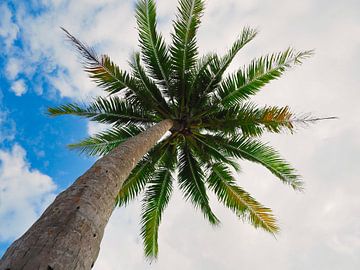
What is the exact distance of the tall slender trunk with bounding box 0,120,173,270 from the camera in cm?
217

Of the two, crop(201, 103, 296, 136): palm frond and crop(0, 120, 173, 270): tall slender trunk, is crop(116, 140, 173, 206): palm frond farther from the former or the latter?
crop(0, 120, 173, 270): tall slender trunk

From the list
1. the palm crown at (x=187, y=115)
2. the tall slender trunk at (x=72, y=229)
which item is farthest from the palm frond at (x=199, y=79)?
the tall slender trunk at (x=72, y=229)

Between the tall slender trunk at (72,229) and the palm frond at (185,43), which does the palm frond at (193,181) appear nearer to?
the palm frond at (185,43)

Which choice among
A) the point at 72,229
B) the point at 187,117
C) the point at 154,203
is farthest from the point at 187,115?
the point at 72,229

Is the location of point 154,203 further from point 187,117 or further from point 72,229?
point 72,229

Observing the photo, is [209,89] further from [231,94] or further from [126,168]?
[126,168]

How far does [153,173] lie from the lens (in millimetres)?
9984

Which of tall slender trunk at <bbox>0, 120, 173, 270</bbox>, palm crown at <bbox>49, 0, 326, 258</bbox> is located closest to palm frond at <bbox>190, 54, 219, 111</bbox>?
palm crown at <bbox>49, 0, 326, 258</bbox>

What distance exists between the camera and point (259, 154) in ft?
30.8

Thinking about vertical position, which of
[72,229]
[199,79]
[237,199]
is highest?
[199,79]

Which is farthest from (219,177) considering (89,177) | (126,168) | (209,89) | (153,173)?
(89,177)

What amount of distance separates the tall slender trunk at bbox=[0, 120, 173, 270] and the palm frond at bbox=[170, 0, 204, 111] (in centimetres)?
564

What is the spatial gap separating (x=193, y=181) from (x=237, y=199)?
4.81 ft

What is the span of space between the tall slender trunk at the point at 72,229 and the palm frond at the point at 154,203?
19.8 feet
